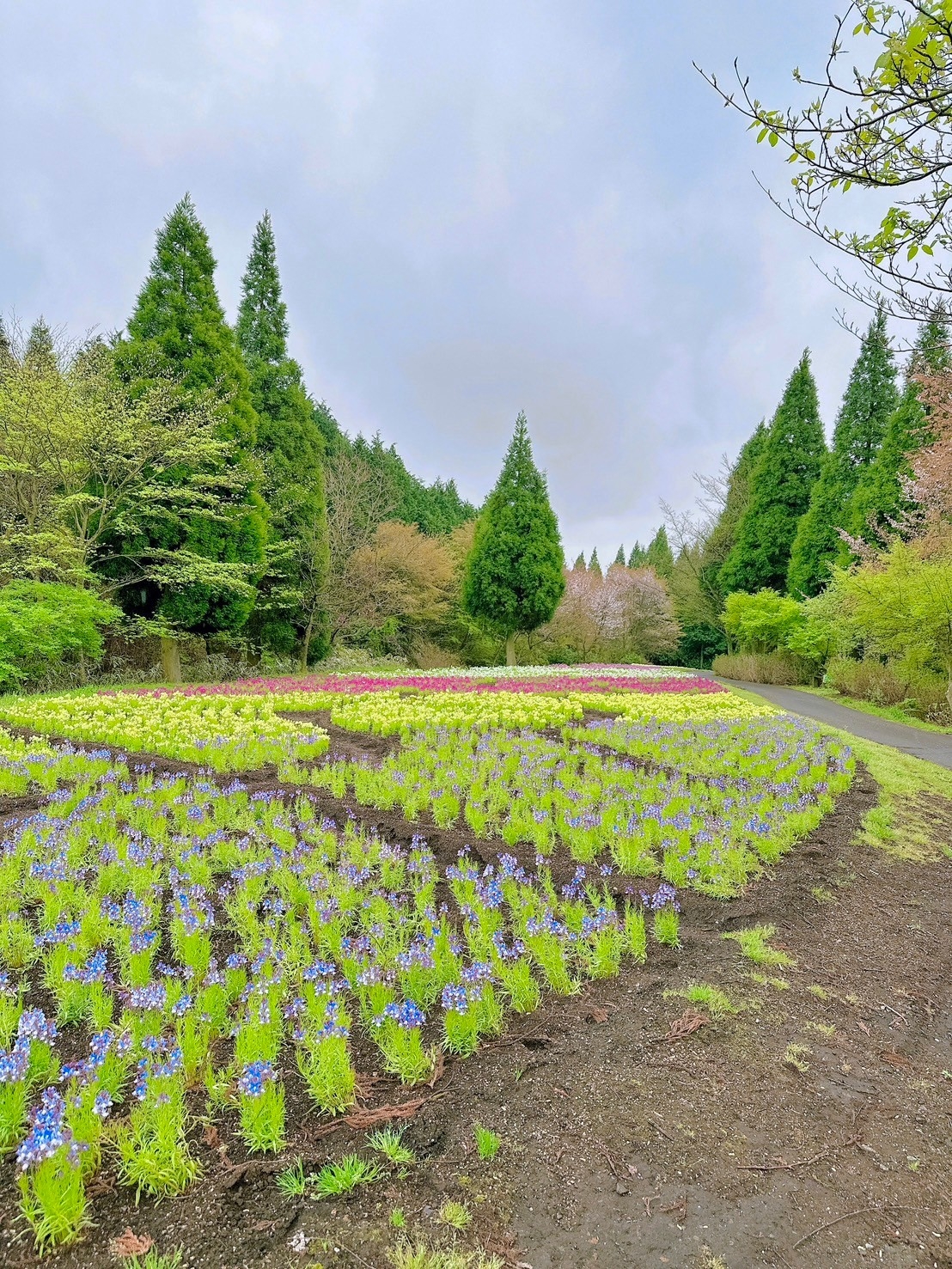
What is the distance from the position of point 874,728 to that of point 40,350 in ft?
67.4

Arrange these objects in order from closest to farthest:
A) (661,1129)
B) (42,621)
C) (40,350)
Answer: (661,1129)
(42,621)
(40,350)

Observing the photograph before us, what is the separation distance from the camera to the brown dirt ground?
157 cm

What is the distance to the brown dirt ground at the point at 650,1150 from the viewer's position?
1566 mm

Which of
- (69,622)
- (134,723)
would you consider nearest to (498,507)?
(69,622)

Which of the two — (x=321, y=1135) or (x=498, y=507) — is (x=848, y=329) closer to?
(x=321, y=1135)

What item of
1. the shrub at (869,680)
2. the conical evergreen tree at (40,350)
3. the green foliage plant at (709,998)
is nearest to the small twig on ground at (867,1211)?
the green foliage plant at (709,998)

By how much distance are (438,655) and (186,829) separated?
2346 cm

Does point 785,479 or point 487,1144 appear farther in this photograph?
point 785,479

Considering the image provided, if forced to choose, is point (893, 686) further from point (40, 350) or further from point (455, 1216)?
point (40, 350)

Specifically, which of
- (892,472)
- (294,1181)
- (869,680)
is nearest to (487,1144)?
(294,1181)

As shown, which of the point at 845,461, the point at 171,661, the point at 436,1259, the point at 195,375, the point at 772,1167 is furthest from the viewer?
the point at 845,461

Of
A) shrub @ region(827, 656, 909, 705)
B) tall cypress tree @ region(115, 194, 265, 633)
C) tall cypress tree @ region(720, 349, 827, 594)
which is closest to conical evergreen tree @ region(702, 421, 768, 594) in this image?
tall cypress tree @ region(720, 349, 827, 594)

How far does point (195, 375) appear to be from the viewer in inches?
618

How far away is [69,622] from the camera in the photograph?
10977 mm
